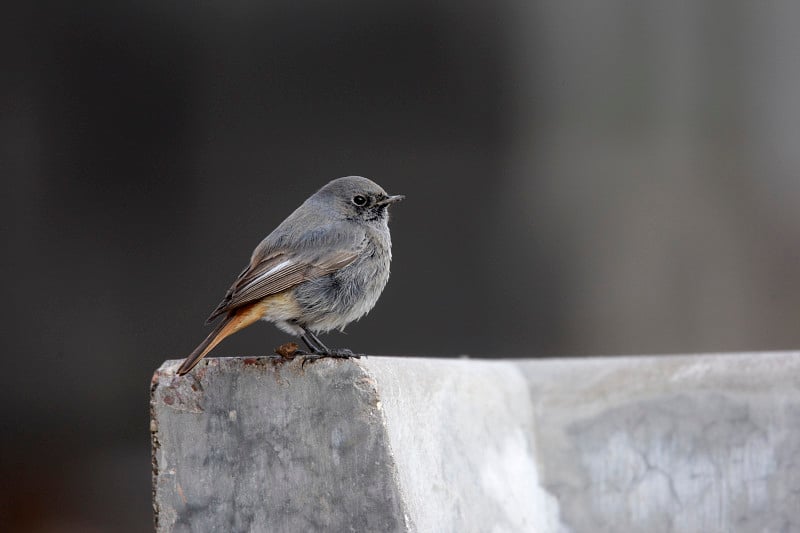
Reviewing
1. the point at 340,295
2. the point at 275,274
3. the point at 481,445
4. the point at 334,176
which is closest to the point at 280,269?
the point at 275,274

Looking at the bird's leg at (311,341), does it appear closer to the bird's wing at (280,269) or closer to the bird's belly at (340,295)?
the bird's belly at (340,295)

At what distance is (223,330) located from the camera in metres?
3.09

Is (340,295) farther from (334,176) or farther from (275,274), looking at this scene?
(334,176)

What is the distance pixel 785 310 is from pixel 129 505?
5.53m

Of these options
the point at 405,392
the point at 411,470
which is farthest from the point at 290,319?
the point at 411,470

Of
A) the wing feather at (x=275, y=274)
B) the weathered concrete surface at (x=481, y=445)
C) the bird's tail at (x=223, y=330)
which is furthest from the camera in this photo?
the wing feather at (x=275, y=274)

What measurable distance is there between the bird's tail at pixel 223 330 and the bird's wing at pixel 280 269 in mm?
32

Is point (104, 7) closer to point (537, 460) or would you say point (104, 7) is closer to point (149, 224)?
point (149, 224)

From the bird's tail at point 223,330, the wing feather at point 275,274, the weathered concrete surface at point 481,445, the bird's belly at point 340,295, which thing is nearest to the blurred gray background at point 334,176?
the weathered concrete surface at point 481,445

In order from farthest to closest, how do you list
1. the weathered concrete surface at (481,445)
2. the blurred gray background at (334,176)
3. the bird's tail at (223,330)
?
the blurred gray background at (334,176) < the bird's tail at (223,330) < the weathered concrete surface at (481,445)

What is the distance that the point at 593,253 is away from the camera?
8562 millimetres

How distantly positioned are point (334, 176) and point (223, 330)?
14.6ft

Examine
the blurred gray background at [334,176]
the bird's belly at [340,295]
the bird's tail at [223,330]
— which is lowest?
the bird's tail at [223,330]

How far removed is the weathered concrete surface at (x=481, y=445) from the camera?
2744mm
